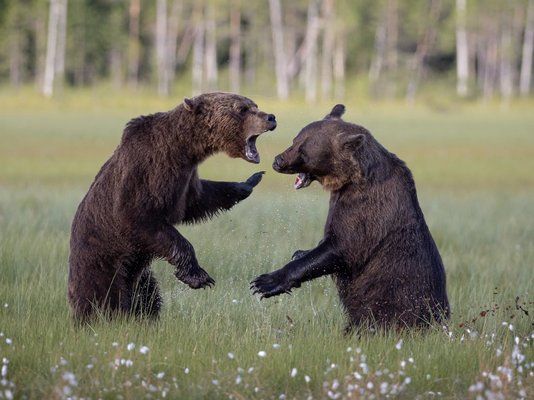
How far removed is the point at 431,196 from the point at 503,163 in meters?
8.47

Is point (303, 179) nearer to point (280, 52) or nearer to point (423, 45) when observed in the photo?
point (280, 52)

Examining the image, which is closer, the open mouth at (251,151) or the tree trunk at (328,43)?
the open mouth at (251,151)

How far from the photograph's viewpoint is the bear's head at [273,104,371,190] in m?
6.96

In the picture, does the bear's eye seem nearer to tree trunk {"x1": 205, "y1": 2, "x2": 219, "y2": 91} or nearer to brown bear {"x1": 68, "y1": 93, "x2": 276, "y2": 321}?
brown bear {"x1": 68, "y1": 93, "x2": 276, "y2": 321}

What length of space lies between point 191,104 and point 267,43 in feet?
211

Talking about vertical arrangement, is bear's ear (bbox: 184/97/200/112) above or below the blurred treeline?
above

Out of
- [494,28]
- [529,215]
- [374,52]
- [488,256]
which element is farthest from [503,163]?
[374,52]

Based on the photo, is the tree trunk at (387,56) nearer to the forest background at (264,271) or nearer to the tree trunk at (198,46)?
the forest background at (264,271)

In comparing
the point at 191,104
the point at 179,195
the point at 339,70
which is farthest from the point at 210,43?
the point at 179,195

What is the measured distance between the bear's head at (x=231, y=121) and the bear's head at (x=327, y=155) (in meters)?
0.27

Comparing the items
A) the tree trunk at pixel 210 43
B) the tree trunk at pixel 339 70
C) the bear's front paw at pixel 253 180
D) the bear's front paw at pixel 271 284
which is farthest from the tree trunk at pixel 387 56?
the bear's front paw at pixel 271 284

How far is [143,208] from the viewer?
22.7ft

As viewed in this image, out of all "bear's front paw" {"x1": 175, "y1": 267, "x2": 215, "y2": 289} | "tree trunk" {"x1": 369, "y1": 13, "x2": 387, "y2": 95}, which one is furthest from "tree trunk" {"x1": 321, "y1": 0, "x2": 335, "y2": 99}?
"bear's front paw" {"x1": 175, "y1": 267, "x2": 215, "y2": 289}

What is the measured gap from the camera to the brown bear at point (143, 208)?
693 cm
